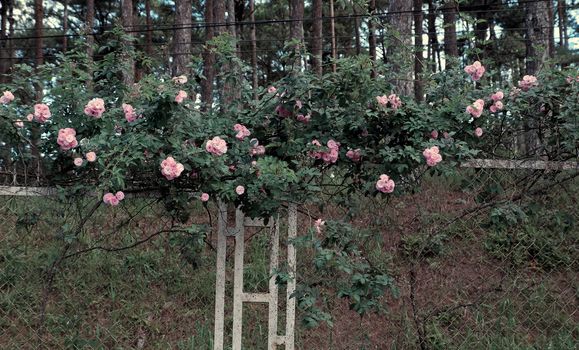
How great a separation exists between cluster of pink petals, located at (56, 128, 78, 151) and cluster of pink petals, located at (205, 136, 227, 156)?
1.90 feet

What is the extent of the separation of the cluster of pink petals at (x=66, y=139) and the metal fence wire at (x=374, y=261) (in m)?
0.49

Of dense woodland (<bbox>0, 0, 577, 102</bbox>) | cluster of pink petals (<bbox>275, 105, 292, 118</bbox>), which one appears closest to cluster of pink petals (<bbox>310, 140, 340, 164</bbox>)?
cluster of pink petals (<bbox>275, 105, 292, 118</bbox>)

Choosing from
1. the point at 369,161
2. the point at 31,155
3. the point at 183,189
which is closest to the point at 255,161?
the point at 183,189

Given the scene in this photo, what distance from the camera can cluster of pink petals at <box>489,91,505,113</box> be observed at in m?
2.52

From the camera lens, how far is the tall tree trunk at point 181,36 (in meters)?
7.97

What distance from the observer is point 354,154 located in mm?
2594

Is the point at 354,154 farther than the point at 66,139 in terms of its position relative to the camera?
Yes

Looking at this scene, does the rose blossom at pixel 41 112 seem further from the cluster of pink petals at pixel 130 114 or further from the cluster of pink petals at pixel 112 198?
the cluster of pink petals at pixel 112 198

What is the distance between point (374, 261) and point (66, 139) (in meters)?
1.92

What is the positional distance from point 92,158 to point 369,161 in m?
1.29

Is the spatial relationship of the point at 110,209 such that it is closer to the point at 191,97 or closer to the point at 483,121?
the point at 191,97

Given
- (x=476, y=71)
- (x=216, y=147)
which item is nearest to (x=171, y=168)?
(x=216, y=147)

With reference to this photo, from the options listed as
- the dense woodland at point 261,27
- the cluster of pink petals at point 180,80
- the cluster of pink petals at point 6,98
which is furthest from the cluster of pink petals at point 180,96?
the dense woodland at point 261,27

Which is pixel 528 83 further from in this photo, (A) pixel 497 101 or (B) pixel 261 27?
(B) pixel 261 27
